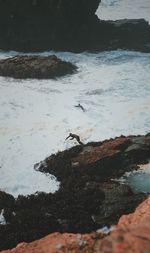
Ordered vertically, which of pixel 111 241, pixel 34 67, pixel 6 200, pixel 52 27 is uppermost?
pixel 111 241

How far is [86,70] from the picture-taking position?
64.8 ft

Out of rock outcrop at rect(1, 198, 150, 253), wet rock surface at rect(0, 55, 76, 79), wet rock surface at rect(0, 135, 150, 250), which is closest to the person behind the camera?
rock outcrop at rect(1, 198, 150, 253)

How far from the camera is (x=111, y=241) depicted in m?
Answer: 3.11

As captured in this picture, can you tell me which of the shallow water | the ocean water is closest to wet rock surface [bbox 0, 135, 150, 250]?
the shallow water

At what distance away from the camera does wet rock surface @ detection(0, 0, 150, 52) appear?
75.6 feet

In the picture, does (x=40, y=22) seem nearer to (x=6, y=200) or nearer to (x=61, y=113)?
(x=61, y=113)

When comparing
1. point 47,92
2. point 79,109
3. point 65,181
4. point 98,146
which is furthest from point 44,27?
point 65,181

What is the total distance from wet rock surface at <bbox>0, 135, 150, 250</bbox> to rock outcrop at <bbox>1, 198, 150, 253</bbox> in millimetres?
1920

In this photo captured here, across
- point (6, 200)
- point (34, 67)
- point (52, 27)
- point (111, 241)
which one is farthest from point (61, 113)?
point (52, 27)

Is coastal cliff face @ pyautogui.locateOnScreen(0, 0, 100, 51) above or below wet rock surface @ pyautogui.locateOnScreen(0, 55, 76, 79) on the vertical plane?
above

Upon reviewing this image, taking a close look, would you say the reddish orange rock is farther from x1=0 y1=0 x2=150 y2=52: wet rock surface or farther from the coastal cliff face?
the coastal cliff face

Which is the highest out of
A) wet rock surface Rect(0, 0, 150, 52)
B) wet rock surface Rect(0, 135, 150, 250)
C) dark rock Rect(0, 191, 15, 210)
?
wet rock surface Rect(0, 0, 150, 52)

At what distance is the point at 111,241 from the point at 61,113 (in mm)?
11311

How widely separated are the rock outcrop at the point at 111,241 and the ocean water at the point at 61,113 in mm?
4184
